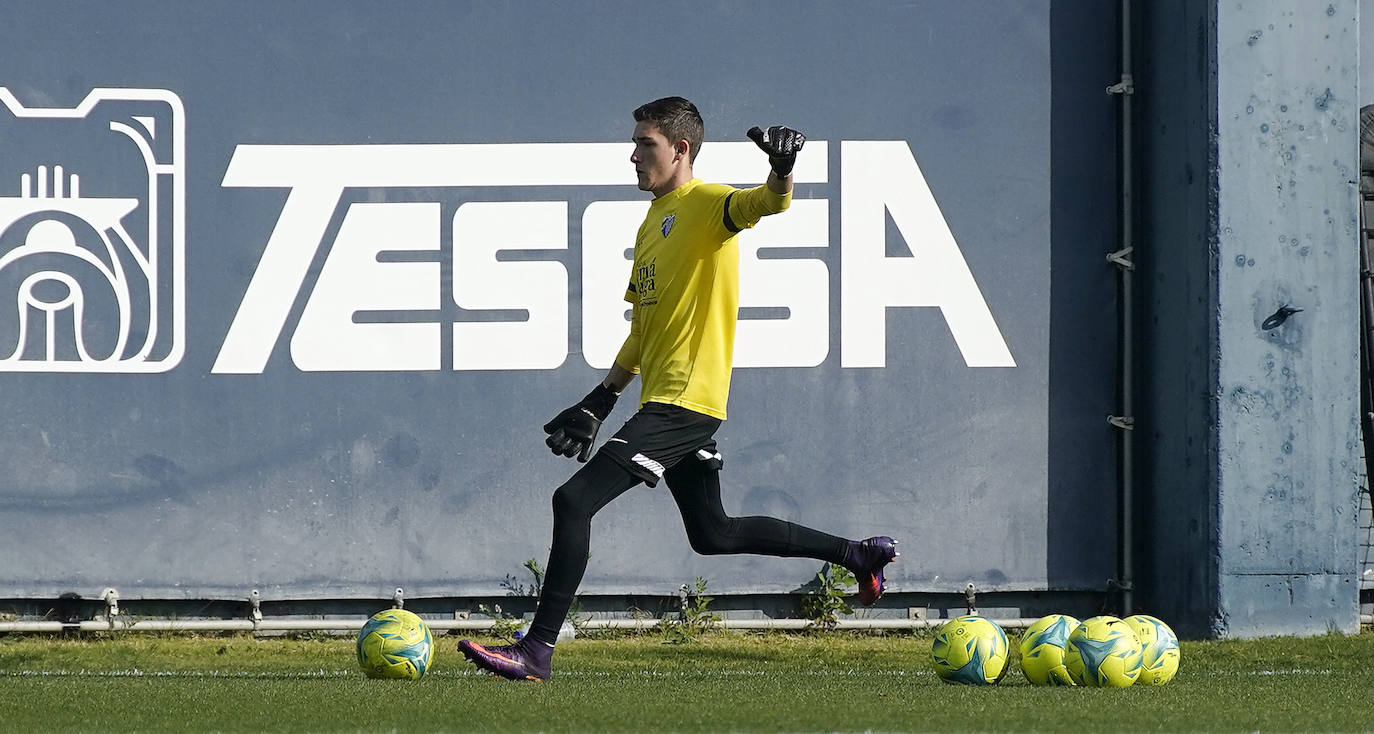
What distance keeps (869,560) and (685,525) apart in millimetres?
701

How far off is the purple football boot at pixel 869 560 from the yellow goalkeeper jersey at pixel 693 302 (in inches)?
31.6

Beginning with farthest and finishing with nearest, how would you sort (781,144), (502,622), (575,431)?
(502,622)
(575,431)
(781,144)

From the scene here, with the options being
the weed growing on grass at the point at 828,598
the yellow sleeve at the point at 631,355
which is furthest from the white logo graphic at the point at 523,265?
the yellow sleeve at the point at 631,355

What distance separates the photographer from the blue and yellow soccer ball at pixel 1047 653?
5.30 meters

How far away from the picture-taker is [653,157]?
5613 millimetres

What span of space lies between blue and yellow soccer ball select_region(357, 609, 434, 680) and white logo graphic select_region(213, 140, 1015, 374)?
8.78 ft

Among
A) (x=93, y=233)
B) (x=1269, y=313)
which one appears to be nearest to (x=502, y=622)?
(x=93, y=233)

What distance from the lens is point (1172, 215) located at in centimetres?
797

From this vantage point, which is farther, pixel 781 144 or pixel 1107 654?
pixel 1107 654

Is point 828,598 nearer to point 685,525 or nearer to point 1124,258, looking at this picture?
point 1124,258

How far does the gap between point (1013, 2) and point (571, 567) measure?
4440 mm

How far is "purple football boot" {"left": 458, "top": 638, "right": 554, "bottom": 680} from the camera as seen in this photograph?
522 cm

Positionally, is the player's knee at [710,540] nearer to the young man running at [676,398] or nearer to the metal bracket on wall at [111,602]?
the young man running at [676,398]

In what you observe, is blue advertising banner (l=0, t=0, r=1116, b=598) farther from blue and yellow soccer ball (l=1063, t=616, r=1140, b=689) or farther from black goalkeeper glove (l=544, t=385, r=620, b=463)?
blue and yellow soccer ball (l=1063, t=616, r=1140, b=689)
